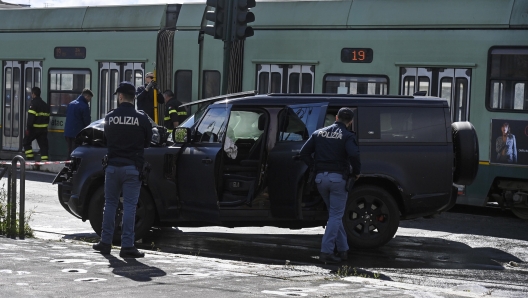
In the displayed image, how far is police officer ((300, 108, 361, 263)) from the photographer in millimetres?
10391

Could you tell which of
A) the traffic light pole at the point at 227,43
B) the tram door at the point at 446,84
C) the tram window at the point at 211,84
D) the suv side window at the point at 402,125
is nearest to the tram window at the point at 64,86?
the tram window at the point at 211,84

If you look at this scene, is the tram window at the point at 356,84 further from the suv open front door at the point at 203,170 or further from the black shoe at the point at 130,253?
the black shoe at the point at 130,253

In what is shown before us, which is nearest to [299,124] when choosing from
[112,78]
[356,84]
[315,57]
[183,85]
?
[356,84]

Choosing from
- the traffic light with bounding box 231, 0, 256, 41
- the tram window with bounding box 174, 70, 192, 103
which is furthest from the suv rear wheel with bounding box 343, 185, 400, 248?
the tram window with bounding box 174, 70, 192, 103

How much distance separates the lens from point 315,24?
17.0 meters

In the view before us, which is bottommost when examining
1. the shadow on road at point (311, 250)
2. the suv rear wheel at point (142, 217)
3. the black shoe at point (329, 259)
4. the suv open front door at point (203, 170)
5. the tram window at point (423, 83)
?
the shadow on road at point (311, 250)

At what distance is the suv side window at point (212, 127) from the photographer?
462 inches

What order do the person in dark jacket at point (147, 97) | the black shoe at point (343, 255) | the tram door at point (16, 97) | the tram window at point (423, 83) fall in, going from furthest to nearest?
the tram door at point (16, 97), the person in dark jacket at point (147, 97), the tram window at point (423, 83), the black shoe at point (343, 255)

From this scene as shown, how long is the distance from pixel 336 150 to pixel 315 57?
22.3 feet

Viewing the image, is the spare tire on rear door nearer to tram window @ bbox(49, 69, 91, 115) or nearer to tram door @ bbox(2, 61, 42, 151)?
tram window @ bbox(49, 69, 91, 115)

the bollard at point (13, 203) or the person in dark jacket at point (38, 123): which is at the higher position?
the person in dark jacket at point (38, 123)

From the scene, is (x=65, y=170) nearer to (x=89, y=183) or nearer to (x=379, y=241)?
(x=89, y=183)

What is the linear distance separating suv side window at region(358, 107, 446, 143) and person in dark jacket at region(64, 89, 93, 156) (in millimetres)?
9112

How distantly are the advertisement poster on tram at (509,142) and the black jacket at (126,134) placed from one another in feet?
21.6
